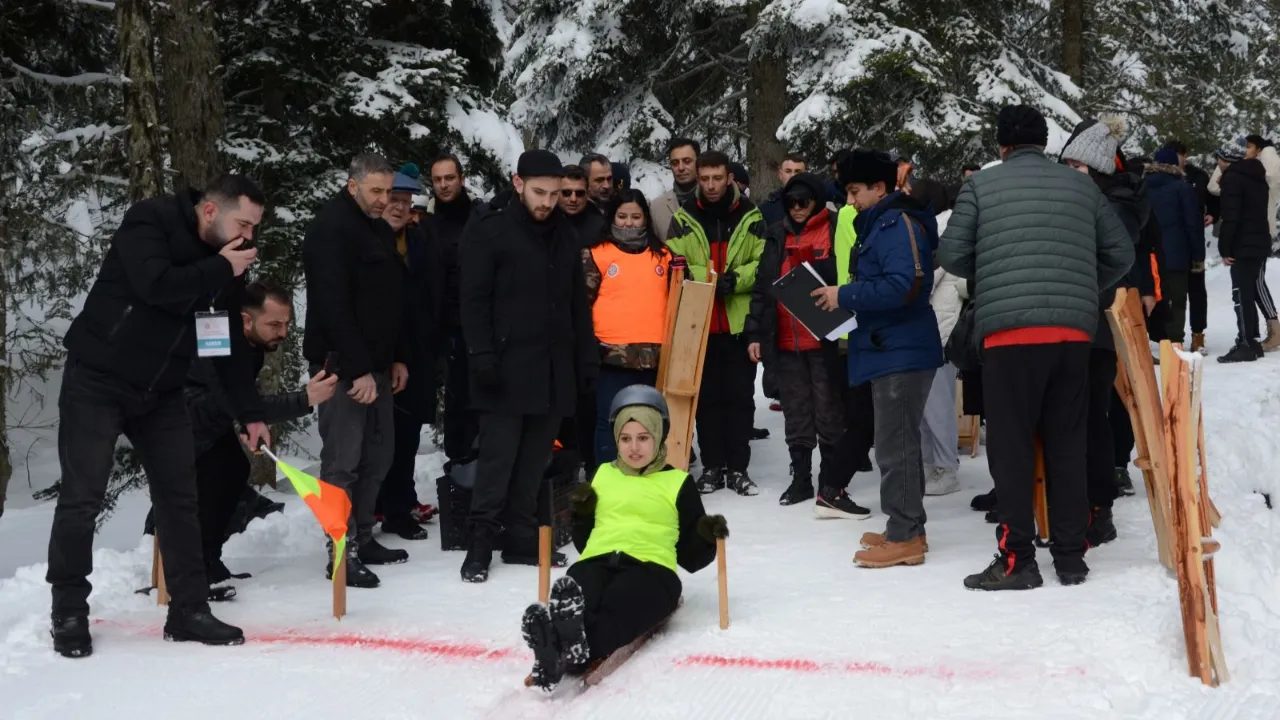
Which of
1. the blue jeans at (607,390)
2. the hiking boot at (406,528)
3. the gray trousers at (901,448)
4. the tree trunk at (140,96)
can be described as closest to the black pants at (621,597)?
the gray trousers at (901,448)

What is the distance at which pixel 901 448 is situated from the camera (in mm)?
6258

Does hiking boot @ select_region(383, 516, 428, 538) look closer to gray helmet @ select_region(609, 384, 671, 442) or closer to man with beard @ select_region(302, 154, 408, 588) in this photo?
man with beard @ select_region(302, 154, 408, 588)

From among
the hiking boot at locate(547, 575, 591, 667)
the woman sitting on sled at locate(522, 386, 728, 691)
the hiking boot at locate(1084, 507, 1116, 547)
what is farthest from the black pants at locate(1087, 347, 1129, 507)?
the hiking boot at locate(547, 575, 591, 667)

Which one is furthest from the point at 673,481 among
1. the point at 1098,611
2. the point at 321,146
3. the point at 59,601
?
the point at 321,146

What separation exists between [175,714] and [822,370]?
449cm

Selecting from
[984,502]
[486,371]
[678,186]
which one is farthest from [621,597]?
[678,186]

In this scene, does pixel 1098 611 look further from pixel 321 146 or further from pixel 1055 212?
pixel 321 146

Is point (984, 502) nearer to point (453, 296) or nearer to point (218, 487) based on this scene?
point (453, 296)

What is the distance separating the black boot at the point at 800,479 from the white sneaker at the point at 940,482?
789 millimetres

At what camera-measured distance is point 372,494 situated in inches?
263

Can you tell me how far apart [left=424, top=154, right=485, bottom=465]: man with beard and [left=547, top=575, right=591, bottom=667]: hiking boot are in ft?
11.0

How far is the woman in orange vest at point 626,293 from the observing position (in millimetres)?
7656

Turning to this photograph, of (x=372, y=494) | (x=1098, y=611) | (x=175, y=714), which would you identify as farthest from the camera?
(x=372, y=494)

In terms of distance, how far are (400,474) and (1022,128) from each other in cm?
416
